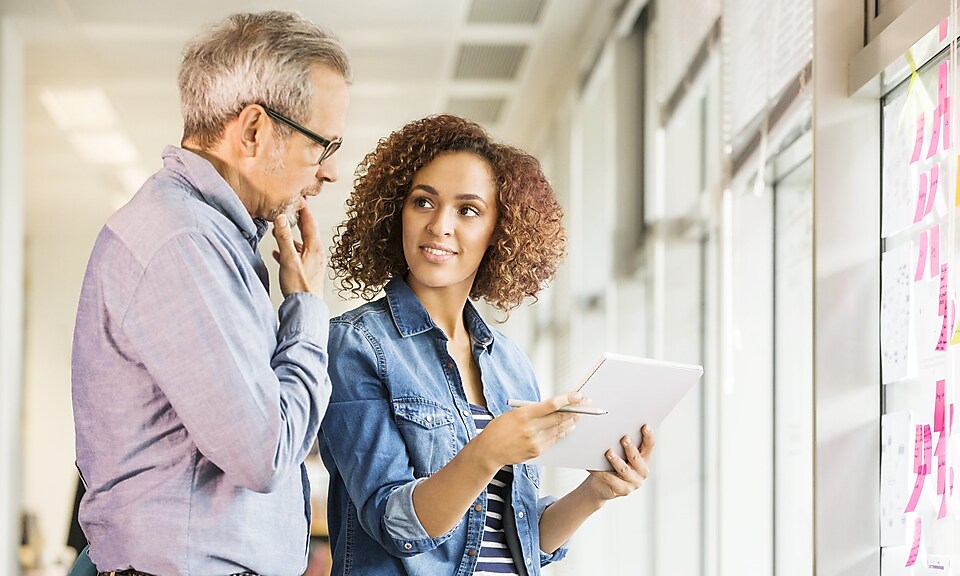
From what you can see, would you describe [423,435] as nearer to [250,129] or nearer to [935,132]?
[250,129]

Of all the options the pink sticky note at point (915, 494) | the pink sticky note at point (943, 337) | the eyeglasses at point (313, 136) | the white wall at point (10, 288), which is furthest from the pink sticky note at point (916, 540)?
the white wall at point (10, 288)

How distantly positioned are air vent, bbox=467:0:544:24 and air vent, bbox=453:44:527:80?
31 centimetres

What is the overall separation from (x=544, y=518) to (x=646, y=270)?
2564 millimetres

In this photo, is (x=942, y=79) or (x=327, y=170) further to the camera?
(x=942, y=79)

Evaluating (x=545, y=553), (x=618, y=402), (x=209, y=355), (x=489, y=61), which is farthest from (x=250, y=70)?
(x=489, y=61)

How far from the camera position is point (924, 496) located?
5.88 ft

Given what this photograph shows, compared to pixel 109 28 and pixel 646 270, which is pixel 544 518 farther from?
pixel 109 28

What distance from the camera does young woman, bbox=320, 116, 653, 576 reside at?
60.9 inches

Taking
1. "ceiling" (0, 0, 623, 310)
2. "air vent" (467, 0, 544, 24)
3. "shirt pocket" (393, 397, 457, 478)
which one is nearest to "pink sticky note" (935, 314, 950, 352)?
"shirt pocket" (393, 397, 457, 478)

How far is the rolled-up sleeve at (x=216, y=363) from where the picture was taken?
4.12 feet

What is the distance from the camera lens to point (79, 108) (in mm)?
6062

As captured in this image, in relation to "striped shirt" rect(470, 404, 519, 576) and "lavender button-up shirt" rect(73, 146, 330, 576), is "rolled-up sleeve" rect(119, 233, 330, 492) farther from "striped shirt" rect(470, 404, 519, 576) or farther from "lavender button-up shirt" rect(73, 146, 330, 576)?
"striped shirt" rect(470, 404, 519, 576)

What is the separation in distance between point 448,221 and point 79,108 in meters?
4.89

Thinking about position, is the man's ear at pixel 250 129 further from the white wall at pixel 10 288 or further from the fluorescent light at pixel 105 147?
the fluorescent light at pixel 105 147
